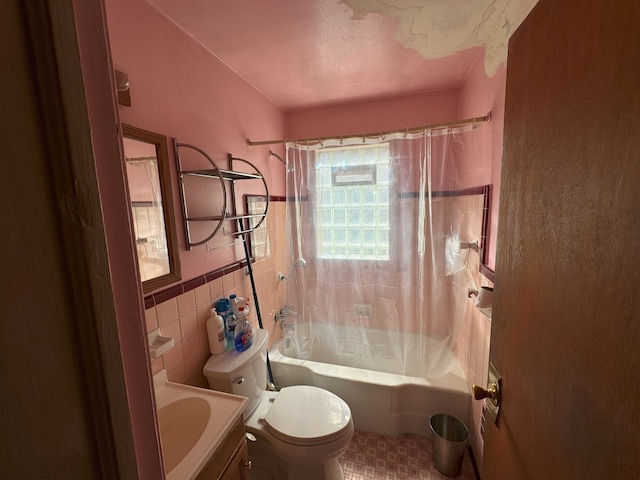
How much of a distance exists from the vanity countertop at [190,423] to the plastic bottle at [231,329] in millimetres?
370

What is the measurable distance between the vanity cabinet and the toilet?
26 centimetres

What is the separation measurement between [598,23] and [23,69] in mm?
731

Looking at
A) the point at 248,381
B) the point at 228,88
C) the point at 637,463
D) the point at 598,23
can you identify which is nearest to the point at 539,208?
the point at 598,23

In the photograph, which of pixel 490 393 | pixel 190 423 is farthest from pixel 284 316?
pixel 490 393

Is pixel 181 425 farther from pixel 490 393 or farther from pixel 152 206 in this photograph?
pixel 490 393

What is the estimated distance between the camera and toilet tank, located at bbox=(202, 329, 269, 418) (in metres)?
1.33

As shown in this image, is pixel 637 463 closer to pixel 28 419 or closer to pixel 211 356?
pixel 28 419

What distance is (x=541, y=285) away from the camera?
545mm

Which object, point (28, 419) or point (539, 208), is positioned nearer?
point (28, 419)

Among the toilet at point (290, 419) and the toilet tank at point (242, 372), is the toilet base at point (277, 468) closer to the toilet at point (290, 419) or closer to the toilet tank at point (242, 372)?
the toilet at point (290, 419)

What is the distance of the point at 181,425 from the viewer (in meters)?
1.02

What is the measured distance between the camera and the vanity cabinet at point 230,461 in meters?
0.87

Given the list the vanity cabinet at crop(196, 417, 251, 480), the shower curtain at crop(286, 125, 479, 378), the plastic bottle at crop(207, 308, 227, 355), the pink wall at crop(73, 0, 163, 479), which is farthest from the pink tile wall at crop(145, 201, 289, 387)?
the pink wall at crop(73, 0, 163, 479)

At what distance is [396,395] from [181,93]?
211 cm
